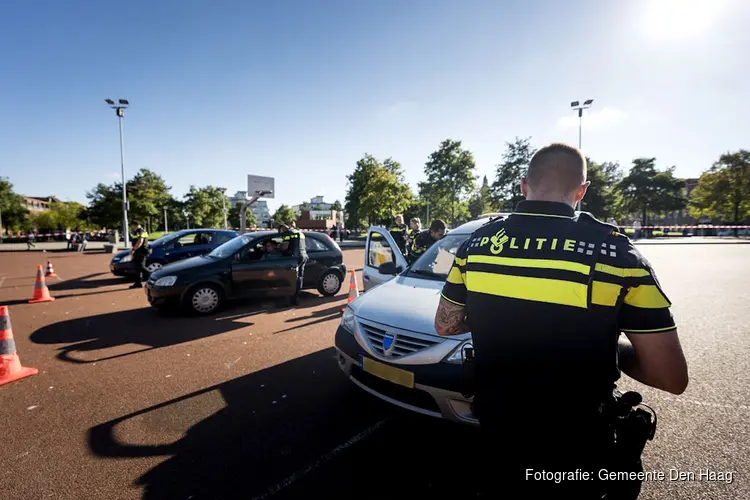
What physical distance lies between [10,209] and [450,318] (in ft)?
224

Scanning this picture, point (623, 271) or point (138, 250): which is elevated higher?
point (623, 271)

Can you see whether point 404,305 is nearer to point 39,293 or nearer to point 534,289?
point 534,289

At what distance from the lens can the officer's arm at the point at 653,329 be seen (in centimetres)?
126

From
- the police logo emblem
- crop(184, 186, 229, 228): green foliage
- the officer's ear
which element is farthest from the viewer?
crop(184, 186, 229, 228): green foliage

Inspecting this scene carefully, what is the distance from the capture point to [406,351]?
273cm

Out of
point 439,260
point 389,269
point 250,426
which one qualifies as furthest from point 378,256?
point 250,426

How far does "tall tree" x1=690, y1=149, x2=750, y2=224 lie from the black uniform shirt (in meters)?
58.6

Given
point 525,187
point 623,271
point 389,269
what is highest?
point 525,187

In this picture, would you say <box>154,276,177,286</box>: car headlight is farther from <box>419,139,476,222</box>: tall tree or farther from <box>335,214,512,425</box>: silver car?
<box>419,139,476,222</box>: tall tree

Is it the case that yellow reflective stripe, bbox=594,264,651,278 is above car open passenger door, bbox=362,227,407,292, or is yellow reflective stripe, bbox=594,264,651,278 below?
above

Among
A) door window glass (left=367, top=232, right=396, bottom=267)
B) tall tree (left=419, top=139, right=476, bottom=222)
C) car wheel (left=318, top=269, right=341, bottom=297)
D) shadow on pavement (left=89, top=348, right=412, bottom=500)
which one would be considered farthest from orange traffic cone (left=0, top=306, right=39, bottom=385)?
tall tree (left=419, top=139, right=476, bottom=222)

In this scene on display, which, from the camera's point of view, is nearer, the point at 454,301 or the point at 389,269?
the point at 454,301

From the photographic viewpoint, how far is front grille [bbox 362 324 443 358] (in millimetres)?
2684

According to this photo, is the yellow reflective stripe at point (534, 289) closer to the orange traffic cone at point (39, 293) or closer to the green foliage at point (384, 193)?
the orange traffic cone at point (39, 293)
